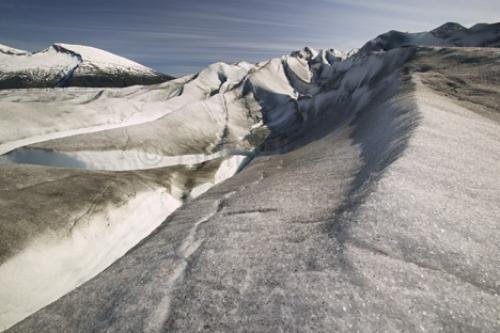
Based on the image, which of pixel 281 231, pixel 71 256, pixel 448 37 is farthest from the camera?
pixel 448 37

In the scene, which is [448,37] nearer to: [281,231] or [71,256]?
[281,231]

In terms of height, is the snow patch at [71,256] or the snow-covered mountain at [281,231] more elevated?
the snow-covered mountain at [281,231]

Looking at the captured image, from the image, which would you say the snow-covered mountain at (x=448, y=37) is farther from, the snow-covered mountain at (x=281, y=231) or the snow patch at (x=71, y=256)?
the snow patch at (x=71, y=256)

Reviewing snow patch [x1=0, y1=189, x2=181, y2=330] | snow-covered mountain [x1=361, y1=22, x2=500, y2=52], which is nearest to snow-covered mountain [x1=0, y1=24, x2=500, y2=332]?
snow patch [x1=0, y1=189, x2=181, y2=330]

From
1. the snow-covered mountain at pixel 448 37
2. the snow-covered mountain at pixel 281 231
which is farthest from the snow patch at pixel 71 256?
the snow-covered mountain at pixel 448 37

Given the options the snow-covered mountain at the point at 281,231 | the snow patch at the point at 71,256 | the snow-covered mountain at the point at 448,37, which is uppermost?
the snow-covered mountain at the point at 448,37

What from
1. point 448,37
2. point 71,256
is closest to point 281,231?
point 71,256

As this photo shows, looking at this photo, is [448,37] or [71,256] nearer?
[71,256]

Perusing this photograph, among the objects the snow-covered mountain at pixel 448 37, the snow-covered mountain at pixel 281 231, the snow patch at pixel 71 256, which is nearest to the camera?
the snow-covered mountain at pixel 281 231

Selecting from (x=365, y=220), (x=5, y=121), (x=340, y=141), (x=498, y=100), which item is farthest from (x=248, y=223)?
(x=5, y=121)
